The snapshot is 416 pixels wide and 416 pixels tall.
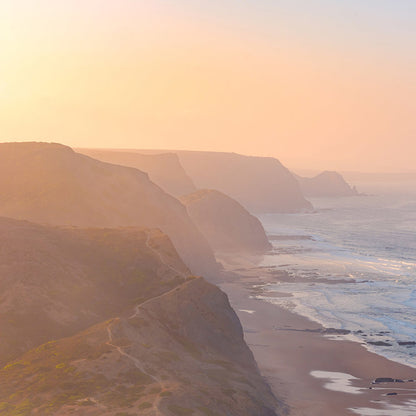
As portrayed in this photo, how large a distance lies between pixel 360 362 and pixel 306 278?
3938 centimetres

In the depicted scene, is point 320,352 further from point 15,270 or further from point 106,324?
point 15,270

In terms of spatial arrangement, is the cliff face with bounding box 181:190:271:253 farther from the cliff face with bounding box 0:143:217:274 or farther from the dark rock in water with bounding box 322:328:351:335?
the dark rock in water with bounding box 322:328:351:335

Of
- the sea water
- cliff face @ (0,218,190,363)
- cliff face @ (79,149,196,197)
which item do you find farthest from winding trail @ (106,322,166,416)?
cliff face @ (79,149,196,197)

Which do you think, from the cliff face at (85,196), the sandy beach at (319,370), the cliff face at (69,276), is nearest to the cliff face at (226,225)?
the cliff face at (85,196)

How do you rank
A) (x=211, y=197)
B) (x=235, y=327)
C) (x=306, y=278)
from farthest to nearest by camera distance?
(x=211, y=197) < (x=306, y=278) < (x=235, y=327)

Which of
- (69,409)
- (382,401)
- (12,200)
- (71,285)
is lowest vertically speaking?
(382,401)

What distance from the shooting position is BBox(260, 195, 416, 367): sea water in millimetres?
62688

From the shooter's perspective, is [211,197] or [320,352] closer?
[320,352]

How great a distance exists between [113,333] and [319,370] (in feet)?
62.9

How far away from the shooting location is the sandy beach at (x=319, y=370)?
4244 cm

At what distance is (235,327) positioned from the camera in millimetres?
48500

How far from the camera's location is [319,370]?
166ft

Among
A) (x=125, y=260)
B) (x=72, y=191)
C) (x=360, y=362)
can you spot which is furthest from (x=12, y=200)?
(x=360, y=362)

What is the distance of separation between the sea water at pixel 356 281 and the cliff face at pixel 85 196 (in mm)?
17725
